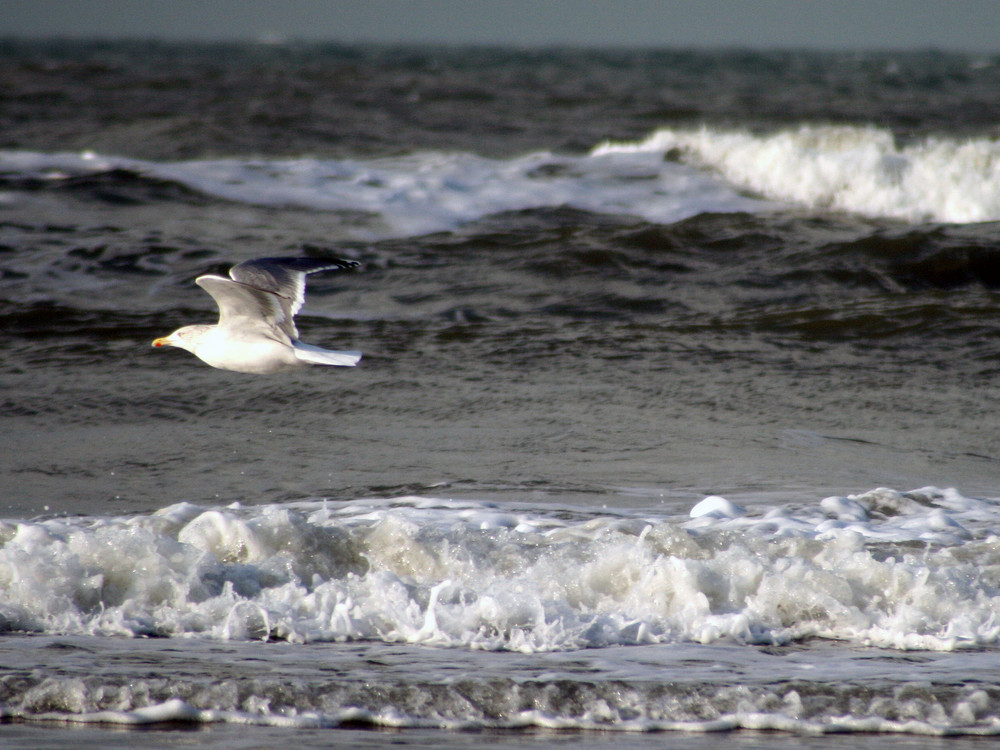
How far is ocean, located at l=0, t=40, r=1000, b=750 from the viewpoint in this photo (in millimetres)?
3365

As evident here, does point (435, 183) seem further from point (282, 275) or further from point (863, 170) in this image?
point (282, 275)

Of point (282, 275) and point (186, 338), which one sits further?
point (186, 338)

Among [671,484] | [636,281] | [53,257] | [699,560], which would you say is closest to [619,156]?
[636,281]

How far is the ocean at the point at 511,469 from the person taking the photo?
3.37 meters

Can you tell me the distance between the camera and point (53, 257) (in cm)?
1057

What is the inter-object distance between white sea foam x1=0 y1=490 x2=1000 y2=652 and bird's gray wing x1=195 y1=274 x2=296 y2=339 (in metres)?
1.06

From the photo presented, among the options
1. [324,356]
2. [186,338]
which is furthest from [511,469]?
[186,338]

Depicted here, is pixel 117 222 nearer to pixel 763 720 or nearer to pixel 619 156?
pixel 619 156

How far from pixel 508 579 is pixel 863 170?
1142 centimetres

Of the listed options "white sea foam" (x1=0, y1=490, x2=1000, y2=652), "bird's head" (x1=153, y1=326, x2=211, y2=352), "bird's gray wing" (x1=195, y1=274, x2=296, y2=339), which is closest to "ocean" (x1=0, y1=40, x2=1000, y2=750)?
"white sea foam" (x1=0, y1=490, x2=1000, y2=652)

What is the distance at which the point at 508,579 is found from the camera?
4.25 meters

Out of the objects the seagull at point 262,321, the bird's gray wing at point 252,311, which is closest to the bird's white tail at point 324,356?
the seagull at point 262,321

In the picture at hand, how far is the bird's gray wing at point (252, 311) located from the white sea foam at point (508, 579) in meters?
1.06

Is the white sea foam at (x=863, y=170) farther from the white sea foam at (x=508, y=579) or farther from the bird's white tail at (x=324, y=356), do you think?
the white sea foam at (x=508, y=579)
